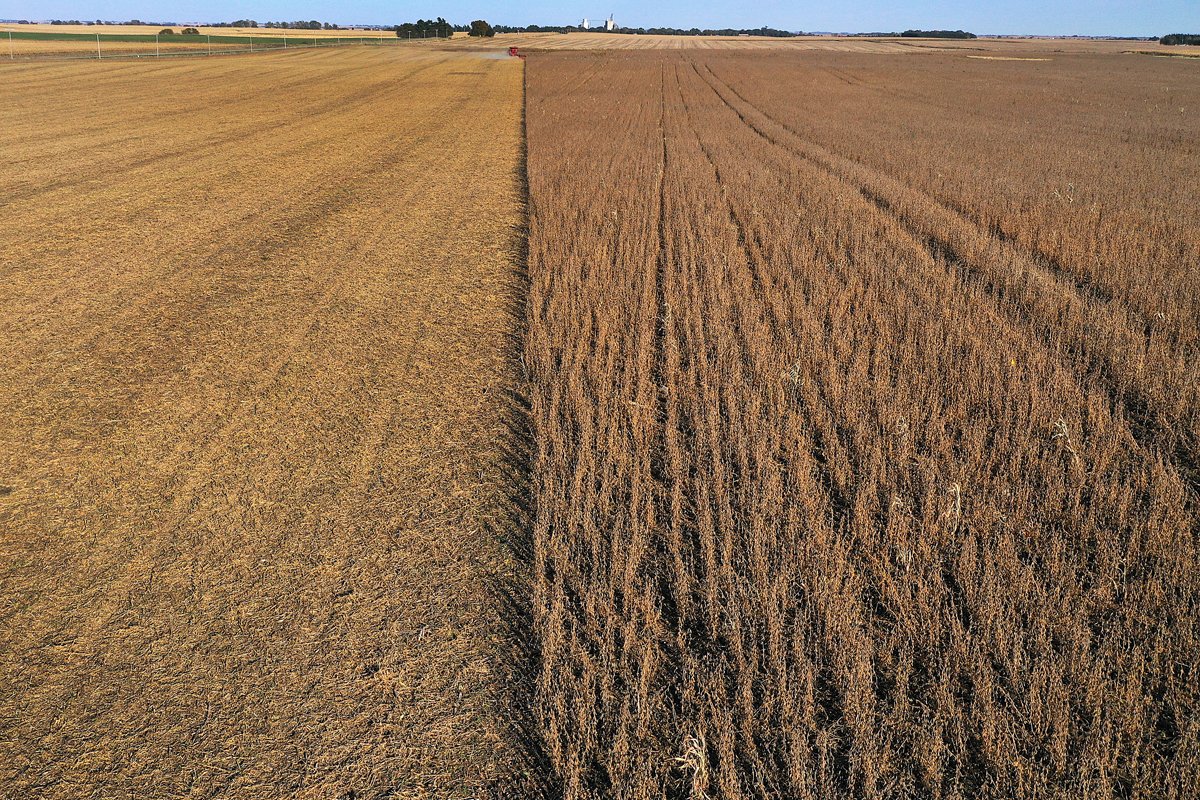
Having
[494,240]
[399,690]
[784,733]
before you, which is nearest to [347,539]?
[399,690]

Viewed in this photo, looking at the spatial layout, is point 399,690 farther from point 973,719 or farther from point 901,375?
point 901,375

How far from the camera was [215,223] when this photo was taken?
10.7 metres

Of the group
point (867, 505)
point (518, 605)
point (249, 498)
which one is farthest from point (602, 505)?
point (249, 498)

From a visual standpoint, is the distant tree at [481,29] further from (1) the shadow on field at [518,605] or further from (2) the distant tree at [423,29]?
(1) the shadow on field at [518,605]

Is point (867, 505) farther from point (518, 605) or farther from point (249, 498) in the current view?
point (249, 498)

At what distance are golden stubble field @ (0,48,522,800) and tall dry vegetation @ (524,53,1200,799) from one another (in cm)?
51

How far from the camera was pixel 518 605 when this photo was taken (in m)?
3.57

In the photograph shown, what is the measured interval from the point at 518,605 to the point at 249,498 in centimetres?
190

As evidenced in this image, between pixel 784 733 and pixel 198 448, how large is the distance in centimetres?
404

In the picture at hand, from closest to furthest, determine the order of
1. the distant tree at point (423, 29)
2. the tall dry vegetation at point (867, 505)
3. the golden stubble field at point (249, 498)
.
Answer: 1. the tall dry vegetation at point (867, 505)
2. the golden stubble field at point (249, 498)
3. the distant tree at point (423, 29)

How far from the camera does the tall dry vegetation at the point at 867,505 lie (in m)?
2.73

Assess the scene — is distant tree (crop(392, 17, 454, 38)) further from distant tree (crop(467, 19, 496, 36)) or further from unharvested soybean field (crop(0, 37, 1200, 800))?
unharvested soybean field (crop(0, 37, 1200, 800))

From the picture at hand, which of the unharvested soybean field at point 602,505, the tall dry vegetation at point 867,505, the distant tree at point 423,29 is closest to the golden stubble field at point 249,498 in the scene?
the unharvested soybean field at point 602,505

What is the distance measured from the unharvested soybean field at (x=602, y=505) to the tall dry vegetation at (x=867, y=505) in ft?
0.09
